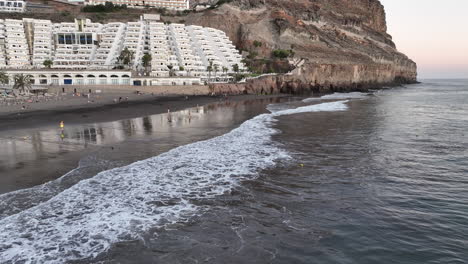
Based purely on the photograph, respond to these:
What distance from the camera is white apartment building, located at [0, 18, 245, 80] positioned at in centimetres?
8312

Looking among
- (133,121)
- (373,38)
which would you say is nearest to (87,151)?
(133,121)

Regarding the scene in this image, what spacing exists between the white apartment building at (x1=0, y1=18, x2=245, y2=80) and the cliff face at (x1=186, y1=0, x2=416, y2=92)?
20.5m

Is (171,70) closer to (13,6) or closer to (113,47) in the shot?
(113,47)

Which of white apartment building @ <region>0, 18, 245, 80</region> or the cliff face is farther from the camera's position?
the cliff face

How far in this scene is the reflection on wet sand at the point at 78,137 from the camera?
1736 cm

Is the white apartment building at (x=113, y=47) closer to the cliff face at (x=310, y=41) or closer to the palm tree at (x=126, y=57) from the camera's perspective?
the palm tree at (x=126, y=57)

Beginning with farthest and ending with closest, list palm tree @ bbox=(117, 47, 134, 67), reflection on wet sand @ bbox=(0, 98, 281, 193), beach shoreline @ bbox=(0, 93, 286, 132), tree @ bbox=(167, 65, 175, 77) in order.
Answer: palm tree @ bbox=(117, 47, 134, 67) → tree @ bbox=(167, 65, 175, 77) → beach shoreline @ bbox=(0, 93, 286, 132) → reflection on wet sand @ bbox=(0, 98, 281, 193)

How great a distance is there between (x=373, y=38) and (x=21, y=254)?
19593 cm

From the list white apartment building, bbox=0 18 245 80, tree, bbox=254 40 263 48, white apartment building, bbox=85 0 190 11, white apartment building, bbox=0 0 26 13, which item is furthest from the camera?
white apartment building, bbox=85 0 190 11

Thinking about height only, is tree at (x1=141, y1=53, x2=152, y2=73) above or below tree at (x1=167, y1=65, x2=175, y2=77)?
above

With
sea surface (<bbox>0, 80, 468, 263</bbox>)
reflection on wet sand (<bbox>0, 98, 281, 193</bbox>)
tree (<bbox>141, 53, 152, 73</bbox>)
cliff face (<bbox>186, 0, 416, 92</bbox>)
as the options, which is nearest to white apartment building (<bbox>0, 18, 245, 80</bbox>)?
tree (<bbox>141, 53, 152, 73</bbox>)

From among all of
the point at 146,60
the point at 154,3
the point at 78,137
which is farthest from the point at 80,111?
the point at 154,3

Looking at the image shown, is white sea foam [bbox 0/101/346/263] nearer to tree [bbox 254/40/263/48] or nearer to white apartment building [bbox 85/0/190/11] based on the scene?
tree [bbox 254/40/263/48]

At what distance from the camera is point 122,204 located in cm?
1280
